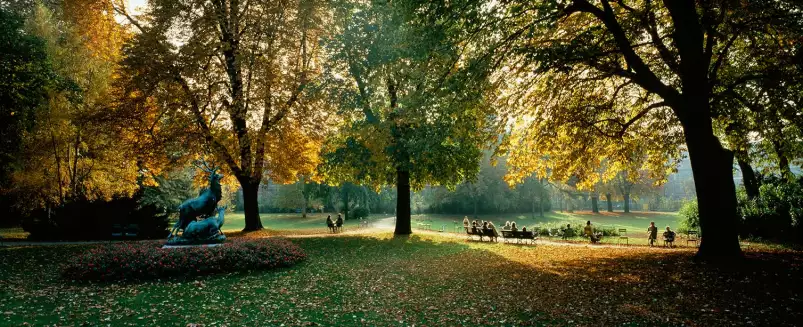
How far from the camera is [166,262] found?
40.9 feet

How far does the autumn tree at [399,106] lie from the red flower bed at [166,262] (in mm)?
6712

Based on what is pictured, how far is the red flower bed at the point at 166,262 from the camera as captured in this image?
472 inches

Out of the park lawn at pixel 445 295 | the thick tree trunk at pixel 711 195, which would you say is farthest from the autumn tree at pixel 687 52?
the park lawn at pixel 445 295

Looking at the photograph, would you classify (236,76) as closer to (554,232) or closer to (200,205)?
(200,205)

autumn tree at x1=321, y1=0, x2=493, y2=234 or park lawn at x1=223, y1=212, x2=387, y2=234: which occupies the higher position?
autumn tree at x1=321, y1=0, x2=493, y2=234

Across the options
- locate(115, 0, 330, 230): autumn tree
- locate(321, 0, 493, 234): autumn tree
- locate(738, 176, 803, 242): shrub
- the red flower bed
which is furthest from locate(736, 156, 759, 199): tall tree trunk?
the red flower bed

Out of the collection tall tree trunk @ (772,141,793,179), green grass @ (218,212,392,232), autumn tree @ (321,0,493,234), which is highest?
autumn tree @ (321,0,493,234)

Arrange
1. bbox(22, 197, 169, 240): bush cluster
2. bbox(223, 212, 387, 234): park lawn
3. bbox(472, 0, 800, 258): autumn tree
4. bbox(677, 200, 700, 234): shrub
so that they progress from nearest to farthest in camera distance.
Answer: bbox(472, 0, 800, 258): autumn tree, bbox(22, 197, 169, 240): bush cluster, bbox(677, 200, 700, 234): shrub, bbox(223, 212, 387, 234): park lawn

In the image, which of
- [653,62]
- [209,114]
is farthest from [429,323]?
[209,114]

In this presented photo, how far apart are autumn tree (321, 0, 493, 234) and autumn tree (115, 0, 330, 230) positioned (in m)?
1.88

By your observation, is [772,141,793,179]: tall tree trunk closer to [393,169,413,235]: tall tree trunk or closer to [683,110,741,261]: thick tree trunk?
[683,110,741,261]: thick tree trunk

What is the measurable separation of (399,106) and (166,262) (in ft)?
30.8

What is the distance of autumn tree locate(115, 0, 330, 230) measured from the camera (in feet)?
65.1

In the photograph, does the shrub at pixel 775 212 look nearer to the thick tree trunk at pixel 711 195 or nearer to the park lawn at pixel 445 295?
the park lawn at pixel 445 295
